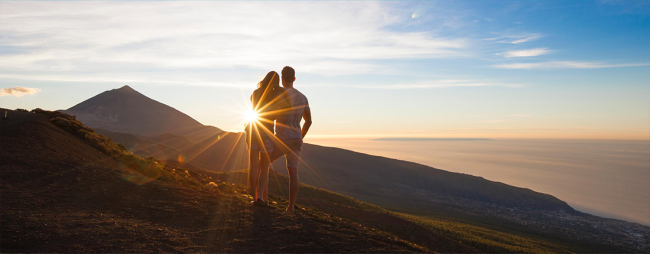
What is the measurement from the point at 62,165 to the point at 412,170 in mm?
76445

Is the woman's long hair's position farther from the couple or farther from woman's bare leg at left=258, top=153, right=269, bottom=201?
woman's bare leg at left=258, top=153, right=269, bottom=201

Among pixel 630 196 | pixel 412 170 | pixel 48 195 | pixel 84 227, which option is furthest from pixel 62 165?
pixel 630 196

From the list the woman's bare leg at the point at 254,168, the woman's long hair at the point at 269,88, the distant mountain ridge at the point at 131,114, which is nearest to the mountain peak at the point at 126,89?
the distant mountain ridge at the point at 131,114

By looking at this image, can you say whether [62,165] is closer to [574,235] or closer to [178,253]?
[178,253]

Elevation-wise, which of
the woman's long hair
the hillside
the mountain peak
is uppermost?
the mountain peak

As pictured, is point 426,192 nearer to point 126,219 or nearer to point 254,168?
point 254,168

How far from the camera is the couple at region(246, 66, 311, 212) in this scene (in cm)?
557

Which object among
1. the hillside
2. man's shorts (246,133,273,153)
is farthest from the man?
the hillside

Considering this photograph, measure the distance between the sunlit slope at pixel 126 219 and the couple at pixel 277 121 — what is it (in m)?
0.95

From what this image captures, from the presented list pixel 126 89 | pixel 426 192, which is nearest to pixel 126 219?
pixel 426 192

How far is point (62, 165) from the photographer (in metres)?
7.48

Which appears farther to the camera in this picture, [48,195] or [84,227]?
[48,195]

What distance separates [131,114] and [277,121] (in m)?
110

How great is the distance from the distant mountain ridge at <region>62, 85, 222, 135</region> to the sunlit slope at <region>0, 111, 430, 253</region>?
91.7 meters
